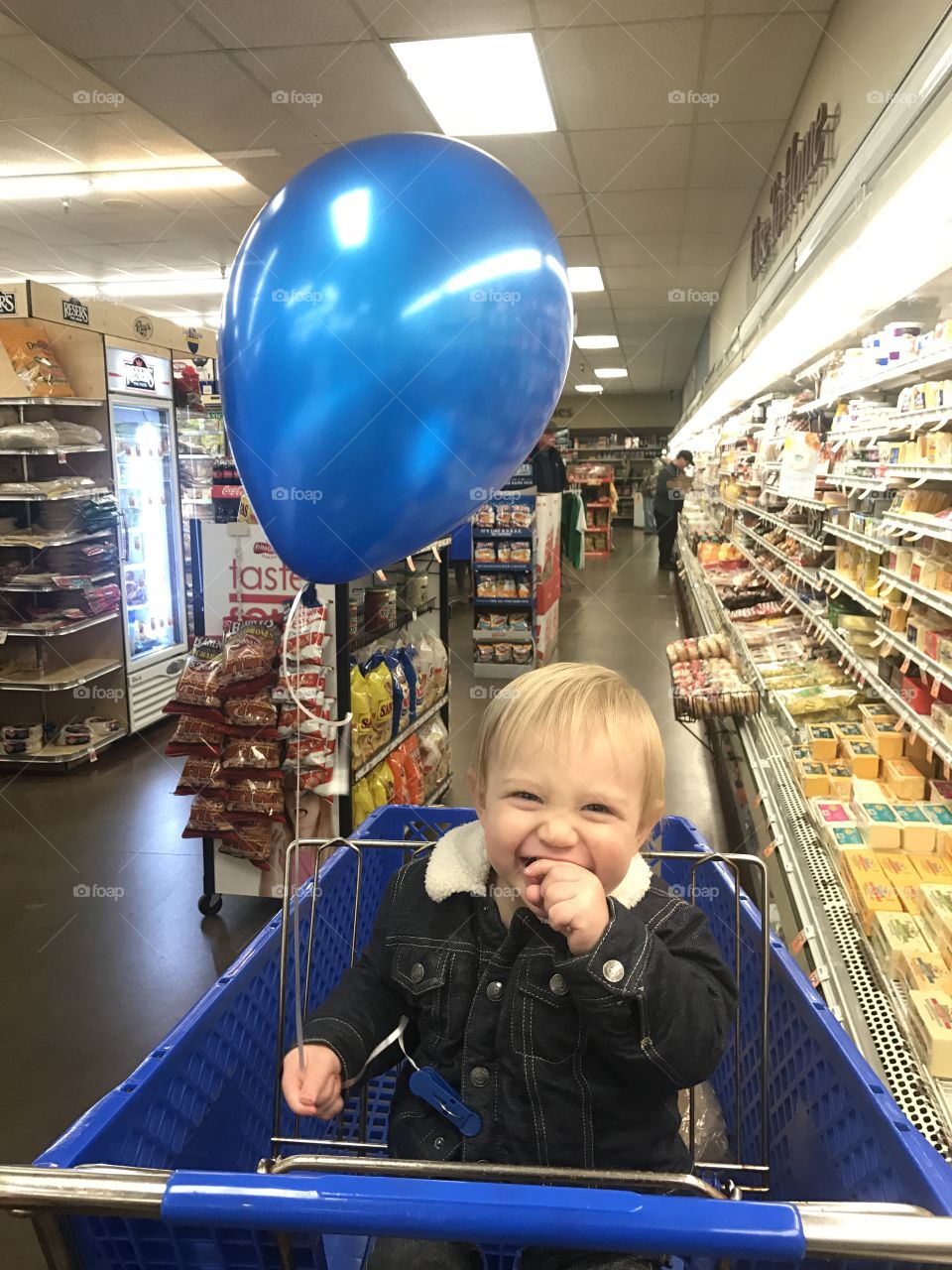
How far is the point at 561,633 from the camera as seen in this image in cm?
985

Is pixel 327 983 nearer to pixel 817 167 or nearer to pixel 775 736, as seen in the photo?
→ pixel 775 736

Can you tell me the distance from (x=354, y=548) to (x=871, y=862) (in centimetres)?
159

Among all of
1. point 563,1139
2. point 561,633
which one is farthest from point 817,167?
point 561,633

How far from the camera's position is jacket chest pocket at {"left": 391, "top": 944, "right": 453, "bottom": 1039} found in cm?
124

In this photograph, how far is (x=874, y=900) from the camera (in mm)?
2014

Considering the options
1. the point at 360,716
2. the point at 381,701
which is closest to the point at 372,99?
the point at 381,701

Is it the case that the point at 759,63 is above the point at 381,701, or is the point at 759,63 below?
above

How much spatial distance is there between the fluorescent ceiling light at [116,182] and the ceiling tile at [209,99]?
94 cm

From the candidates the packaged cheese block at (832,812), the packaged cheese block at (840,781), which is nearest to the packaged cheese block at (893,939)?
the packaged cheese block at (832,812)

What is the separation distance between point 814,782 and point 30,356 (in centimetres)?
492

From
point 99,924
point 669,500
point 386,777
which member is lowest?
point 99,924

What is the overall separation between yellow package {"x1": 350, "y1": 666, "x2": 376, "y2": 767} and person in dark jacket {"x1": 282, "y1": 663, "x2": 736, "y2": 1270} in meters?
2.11

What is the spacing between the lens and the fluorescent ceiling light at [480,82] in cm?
425

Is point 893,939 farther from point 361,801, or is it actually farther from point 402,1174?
point 361,801
